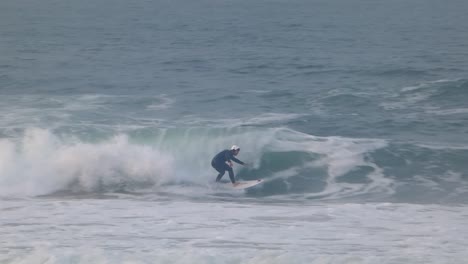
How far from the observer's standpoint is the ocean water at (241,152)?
1257cm

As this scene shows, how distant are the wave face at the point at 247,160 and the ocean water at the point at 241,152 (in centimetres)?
5

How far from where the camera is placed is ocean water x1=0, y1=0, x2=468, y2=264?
41.2 ft

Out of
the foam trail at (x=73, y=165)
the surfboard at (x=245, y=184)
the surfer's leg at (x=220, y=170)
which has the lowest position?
the surfboard at (x=245, y=184)

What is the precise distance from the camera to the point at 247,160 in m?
19.0

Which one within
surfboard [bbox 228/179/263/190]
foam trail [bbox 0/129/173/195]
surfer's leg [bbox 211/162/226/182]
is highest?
foam trail [bbox 0/129/173/195]

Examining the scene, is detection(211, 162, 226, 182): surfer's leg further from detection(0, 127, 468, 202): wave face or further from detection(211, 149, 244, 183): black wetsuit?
detection(0, 127, 468, 202): wave face

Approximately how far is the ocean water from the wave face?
0.16 feet

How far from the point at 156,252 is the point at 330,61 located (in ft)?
67.8

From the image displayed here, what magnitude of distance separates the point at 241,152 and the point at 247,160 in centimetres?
40

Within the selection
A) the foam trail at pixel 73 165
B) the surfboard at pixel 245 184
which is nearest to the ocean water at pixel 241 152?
the foam trail at pixel 73 165

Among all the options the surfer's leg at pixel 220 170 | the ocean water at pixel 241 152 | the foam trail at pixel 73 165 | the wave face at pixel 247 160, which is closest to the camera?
the ocean water at pixel 241 152

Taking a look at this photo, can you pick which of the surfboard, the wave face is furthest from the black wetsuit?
the wave face

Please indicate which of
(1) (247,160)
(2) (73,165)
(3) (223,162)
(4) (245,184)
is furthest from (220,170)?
(2) (73,165)

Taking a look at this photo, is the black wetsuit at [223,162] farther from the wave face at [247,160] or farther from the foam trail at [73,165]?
the foam trail at [73,165]
